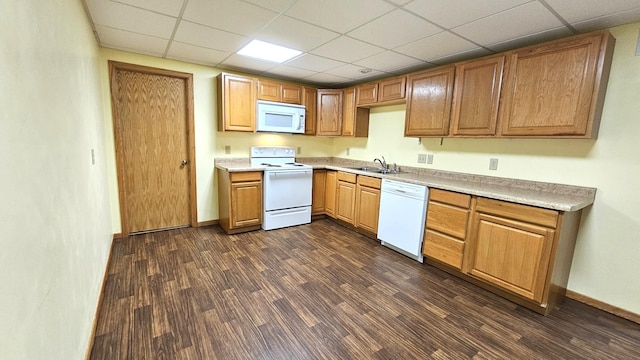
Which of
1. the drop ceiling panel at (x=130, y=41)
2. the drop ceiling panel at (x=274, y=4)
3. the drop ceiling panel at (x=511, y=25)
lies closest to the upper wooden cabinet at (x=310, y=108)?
the drop ceiling panel at (x=130, y=41)

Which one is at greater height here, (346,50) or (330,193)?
(346,50)

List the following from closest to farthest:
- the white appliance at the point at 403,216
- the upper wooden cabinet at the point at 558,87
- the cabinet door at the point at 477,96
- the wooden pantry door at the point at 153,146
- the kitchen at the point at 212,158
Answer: the kitchen at the point at 212,158 < the upper wooden cabinet at the point at 558,87 < the cabinet door at the point at 477,96 < the white appliance at the point at 403,216 < the wooden pantry door at the point at 153,146

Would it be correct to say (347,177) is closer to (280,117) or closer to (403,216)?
(403,216)

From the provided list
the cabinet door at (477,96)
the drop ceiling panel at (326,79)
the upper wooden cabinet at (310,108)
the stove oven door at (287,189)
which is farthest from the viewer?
the upper wooden cabinet at (310,108)

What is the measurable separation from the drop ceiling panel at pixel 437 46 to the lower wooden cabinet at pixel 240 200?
2321 mm

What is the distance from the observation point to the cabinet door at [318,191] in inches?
168

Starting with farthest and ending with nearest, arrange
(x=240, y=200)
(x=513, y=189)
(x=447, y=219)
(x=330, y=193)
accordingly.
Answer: (x=330, y=193) → (x=240, y=200) → (x=447, y=219) → (x=513, y=189)

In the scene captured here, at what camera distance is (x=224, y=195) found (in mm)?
3680

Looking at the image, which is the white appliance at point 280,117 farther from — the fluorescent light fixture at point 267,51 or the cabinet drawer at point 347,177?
the cabinet drawer at point 347,177

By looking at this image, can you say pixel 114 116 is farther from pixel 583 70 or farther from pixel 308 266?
pixel 583 70

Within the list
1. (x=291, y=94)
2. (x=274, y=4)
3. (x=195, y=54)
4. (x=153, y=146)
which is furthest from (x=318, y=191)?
(x=274, y=4)

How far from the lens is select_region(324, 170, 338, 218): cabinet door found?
4154 mm

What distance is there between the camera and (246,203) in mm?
3617

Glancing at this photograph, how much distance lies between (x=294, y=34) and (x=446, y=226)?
2.32m
